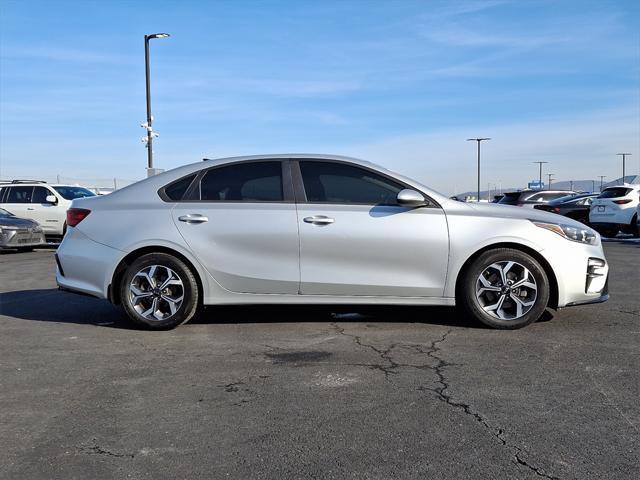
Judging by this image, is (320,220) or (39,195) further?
(39,195)

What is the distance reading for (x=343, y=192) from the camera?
5.73 metres

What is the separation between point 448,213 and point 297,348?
5.94ft

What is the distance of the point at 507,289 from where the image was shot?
5504mm

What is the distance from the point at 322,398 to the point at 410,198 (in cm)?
226

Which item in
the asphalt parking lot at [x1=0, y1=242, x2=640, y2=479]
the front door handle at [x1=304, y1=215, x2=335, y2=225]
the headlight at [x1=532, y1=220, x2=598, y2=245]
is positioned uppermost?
the front door handle at [x1=304, y1=215, x2=335, y2=225]

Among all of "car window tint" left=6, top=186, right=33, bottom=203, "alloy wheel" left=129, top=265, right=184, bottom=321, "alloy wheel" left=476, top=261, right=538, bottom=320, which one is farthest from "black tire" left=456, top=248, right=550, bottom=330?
"car window tint" left=6, top=186, right=33, bottom=203

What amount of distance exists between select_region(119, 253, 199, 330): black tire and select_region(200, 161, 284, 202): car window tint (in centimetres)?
68

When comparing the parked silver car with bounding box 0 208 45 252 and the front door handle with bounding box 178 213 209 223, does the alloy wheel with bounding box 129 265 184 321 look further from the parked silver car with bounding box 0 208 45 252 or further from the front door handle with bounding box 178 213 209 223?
the parked silver car with bounding box 0 208 45 252

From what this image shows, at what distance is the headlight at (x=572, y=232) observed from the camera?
557 centimetres

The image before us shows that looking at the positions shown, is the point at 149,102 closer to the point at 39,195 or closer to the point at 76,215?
the point at 39,195

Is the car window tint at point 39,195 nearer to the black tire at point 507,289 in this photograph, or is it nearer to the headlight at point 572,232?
the black tire at point 507,289

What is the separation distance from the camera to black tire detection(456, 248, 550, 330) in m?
→ 5.47

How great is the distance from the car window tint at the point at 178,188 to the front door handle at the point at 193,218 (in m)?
0.24

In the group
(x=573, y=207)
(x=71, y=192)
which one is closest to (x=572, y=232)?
(x=71, y=192)
